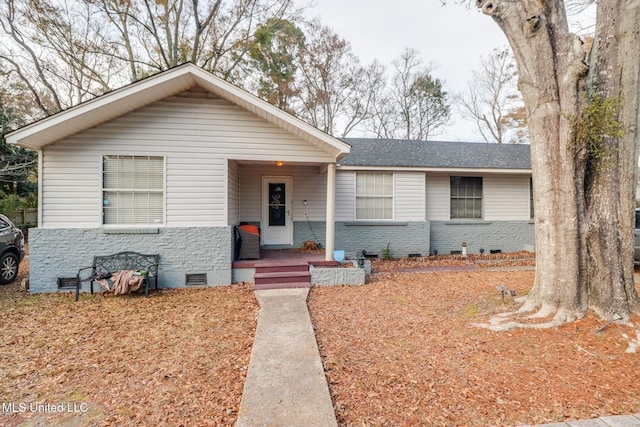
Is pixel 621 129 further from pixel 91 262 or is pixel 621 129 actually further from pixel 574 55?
pixel 91 262

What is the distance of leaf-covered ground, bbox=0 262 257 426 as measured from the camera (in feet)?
8.18

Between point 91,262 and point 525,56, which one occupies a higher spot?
point 525,56

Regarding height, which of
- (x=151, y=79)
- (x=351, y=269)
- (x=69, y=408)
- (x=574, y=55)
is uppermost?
(x=151, y=79)

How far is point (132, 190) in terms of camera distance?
248 inches

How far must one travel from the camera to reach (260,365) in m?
3.11

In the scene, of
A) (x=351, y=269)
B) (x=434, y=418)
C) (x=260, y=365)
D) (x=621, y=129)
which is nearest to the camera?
(x=434, y=418)

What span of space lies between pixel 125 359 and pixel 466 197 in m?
10.4

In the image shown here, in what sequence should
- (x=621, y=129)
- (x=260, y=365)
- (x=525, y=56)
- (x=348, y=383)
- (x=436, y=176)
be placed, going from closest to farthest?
(x=348, y=383) → (x=260, y=365) → (x=621, y=129) → (x=525, y=56) → (x=436, y=176)

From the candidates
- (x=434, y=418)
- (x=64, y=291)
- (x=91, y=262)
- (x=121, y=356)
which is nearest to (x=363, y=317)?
(x=434, y=418)

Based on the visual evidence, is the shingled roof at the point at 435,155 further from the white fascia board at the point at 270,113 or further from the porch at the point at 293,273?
the porch at the point at 293,273

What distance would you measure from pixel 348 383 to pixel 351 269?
3.81 metres

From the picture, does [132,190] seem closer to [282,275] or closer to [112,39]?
[282,275]

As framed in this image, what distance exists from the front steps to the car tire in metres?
5.93

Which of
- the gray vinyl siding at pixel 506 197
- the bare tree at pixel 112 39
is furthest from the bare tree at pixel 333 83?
the gray vinyl siding at pixel 506 197
